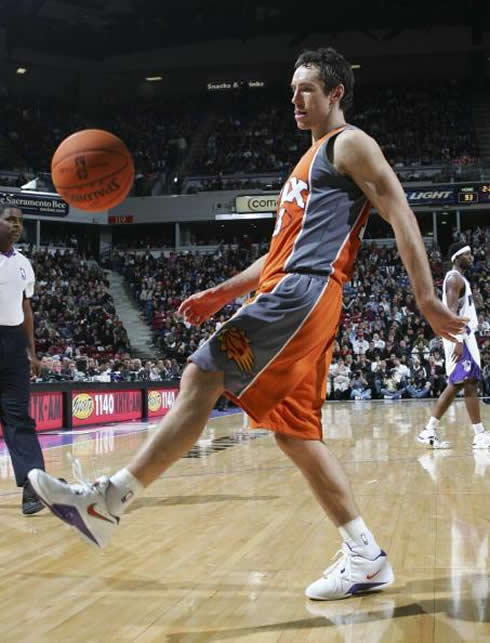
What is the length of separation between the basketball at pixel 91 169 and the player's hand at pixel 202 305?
273 cm

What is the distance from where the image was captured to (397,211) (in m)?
2.24

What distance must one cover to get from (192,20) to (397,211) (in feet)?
96.2

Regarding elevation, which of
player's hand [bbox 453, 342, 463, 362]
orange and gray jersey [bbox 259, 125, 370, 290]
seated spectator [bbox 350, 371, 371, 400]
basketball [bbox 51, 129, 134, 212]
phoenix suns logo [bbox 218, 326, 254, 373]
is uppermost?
basketball [bbox 51, 129, 134, 212]

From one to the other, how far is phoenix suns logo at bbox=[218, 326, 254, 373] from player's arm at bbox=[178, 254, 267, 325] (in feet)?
1.53

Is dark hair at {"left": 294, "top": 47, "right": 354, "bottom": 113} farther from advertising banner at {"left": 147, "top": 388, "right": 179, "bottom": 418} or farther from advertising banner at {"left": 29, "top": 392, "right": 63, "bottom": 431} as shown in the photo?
advertising banner at {"left": 147, "top": 388, "right": 179, "bottom": 418}

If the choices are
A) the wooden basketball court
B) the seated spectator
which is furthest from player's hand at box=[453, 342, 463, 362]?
the seated spectator

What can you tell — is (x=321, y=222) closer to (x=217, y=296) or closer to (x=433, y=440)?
(x=217, y=296)

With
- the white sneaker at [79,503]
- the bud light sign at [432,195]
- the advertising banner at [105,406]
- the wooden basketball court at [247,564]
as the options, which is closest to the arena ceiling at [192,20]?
the bud light sign at [432,195]

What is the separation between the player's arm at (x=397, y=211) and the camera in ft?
7.15

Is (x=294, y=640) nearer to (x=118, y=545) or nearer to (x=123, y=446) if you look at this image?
(x=118, y=545)

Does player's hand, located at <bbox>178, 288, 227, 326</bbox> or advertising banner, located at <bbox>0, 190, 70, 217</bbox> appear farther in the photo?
advertising banner, located at <bbox>0, 190, 70, 217</bbox>

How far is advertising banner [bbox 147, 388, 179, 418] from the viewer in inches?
548

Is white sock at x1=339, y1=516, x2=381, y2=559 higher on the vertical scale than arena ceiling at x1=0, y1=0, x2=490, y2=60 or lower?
lower

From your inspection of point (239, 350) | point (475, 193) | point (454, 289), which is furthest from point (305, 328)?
point (475, 193)
